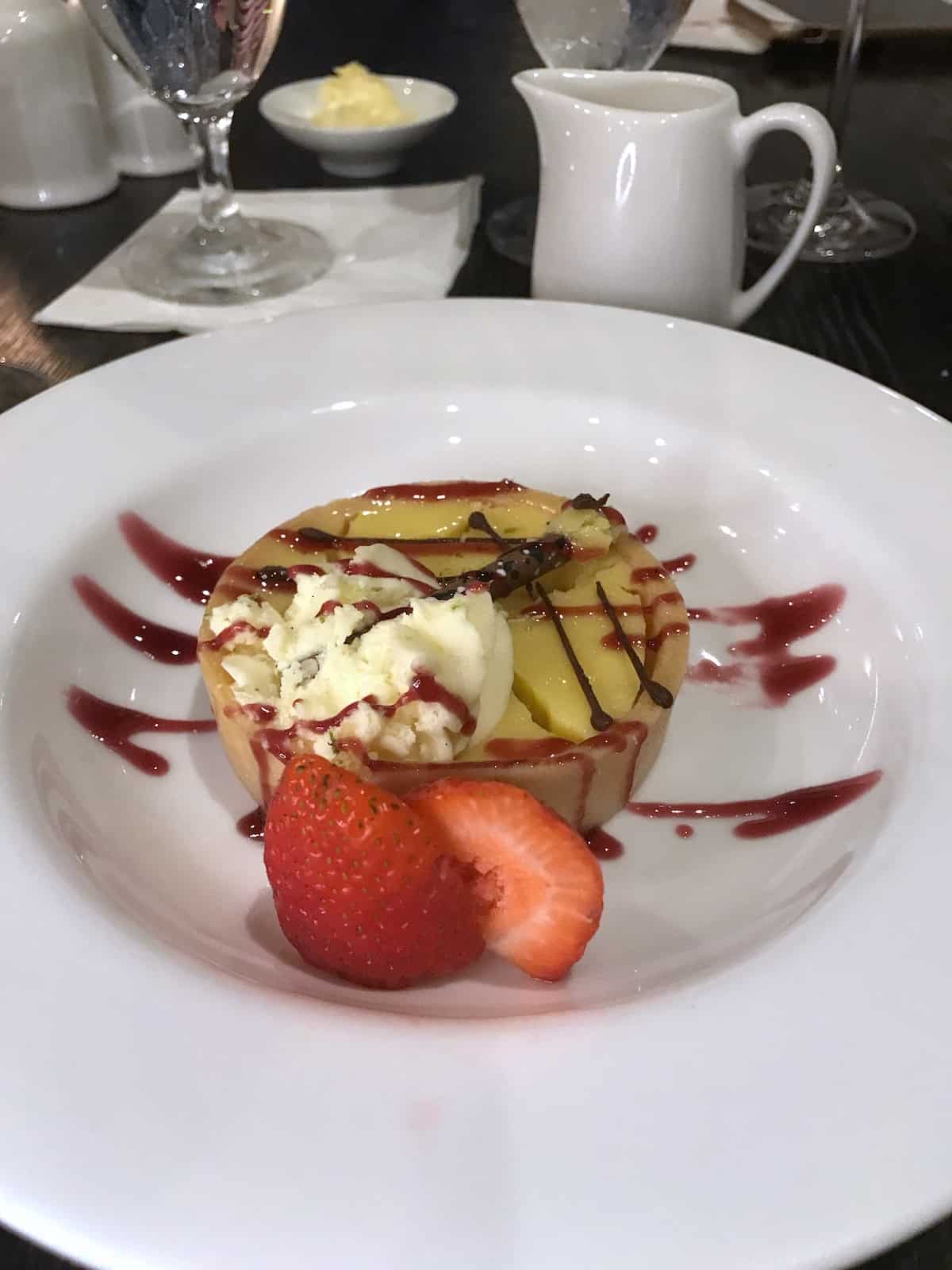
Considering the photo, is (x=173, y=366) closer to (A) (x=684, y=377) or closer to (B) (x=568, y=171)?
(B) (x=568, y=171)

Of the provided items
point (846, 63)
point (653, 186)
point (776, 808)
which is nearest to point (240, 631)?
point (776, 808)

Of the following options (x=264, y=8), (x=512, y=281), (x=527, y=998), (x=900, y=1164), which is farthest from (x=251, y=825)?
(x=264, y=8)

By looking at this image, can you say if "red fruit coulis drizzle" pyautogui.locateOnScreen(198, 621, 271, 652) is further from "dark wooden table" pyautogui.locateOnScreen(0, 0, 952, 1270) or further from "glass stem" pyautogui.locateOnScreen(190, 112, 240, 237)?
"glass stem" pyautogui.locateOnScreen(190, 112, 240, 237)

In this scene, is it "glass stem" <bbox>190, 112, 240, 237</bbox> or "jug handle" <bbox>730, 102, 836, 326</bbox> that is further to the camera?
"glass stem" <bbox>190, 112, 240, 237</bbox>

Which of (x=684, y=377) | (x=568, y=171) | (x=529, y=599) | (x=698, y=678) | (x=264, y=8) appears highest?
(x=264, y=8)

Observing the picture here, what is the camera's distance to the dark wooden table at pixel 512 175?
193 cm

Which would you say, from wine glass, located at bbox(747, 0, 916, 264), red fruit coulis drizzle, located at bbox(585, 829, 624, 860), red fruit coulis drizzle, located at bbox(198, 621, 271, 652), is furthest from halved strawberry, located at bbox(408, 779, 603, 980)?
wine glass, located at bbox(747, 0, 916, 264)

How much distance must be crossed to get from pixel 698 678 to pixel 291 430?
770mm

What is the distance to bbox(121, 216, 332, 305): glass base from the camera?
79.4 inches

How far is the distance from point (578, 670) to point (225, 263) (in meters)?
1.34

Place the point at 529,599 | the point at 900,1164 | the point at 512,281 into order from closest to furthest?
the point at 900,1164 → the point at 529,599 → the point at 512,281

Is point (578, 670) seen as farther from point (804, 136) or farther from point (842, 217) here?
point (842, 217)

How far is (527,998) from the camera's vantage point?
98 centimetres

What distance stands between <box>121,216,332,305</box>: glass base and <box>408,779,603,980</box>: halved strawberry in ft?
4.65
